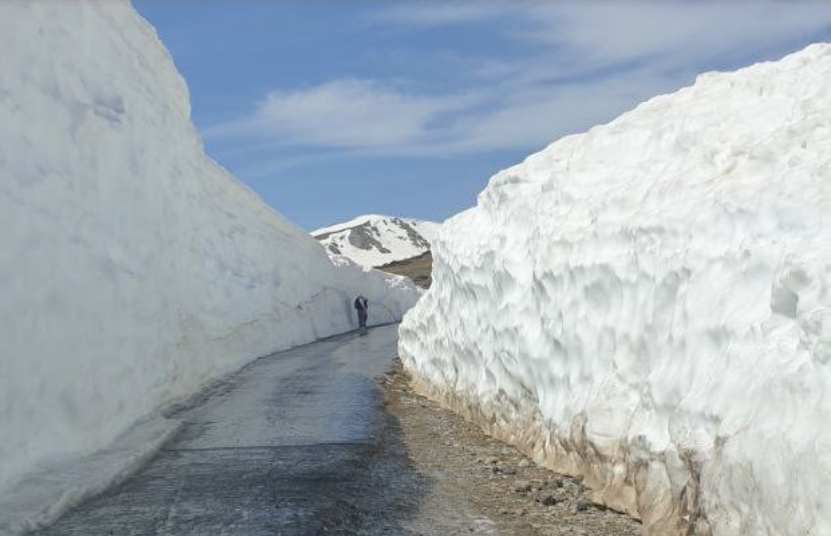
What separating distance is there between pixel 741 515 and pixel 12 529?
19.4ft

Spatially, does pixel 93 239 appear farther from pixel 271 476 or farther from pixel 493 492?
pixel 493 492

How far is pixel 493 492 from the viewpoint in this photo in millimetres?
9367

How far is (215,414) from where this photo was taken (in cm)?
1440

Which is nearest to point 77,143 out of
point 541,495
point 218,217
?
point 541,495

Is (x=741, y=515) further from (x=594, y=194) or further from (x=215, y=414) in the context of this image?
(x=215, y=414)

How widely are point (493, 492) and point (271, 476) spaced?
2497mm

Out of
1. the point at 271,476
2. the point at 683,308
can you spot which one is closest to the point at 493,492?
the point at 271,476

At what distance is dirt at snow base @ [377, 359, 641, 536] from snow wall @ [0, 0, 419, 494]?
4.24m

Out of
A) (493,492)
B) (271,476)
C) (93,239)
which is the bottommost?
(493,492)

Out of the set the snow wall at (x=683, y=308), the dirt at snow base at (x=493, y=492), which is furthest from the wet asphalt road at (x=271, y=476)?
the snow wall at (x=683, y=308)

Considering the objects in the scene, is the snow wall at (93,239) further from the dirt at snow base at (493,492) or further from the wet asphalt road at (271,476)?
the dirt at snow base at (493,492)

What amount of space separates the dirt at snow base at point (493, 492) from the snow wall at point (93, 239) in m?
4.24

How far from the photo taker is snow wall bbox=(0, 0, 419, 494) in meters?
9.64

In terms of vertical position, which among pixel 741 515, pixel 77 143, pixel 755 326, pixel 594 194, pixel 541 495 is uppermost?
pixel 77 143
